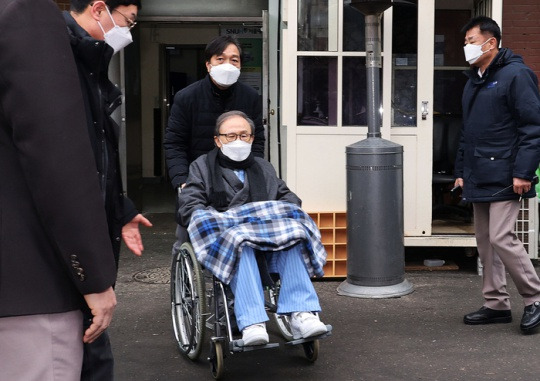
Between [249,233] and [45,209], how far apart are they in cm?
228

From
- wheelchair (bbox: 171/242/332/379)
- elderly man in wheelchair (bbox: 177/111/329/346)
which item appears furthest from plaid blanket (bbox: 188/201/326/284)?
wheelchair (bbox: 171/242/332/379)

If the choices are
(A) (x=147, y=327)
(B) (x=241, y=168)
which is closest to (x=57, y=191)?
(B) (x=241, y=168)

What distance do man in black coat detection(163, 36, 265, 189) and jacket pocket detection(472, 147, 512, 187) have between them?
1.42 meters

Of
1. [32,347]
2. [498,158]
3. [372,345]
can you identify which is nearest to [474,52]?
[498,158]

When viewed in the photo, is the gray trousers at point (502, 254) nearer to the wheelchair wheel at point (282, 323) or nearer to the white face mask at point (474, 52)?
the white face mask at point (474, 52)

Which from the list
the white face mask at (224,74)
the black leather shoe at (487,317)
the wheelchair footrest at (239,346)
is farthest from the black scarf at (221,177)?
the black leather shoe at (487,317)

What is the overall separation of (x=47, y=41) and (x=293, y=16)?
4.81 m

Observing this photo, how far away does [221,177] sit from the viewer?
4910 millimetres

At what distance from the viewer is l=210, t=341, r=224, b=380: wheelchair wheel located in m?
4.37

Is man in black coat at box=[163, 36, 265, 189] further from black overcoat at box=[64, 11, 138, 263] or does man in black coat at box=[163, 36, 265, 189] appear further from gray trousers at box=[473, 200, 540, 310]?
black overcoat at box=[64, 11, 138, 263]

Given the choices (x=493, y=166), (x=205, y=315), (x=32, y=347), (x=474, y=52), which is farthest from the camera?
(x=474, y=52)

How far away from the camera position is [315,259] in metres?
4.46

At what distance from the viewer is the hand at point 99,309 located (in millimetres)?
2227

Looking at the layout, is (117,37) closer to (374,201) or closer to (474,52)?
(474,52)
